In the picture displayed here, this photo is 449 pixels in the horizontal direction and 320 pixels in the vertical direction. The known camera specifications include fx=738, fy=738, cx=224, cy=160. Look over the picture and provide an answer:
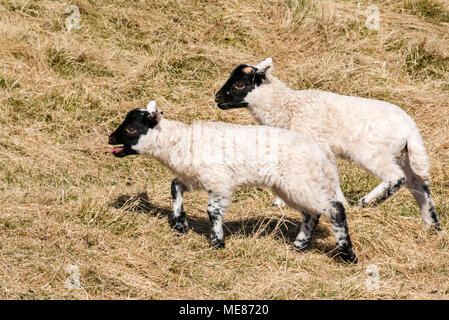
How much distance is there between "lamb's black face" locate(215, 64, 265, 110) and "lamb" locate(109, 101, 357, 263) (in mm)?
1221

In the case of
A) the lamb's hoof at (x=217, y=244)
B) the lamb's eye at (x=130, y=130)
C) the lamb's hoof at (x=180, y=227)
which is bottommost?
the lamb's hoof at (x=180, y=227)

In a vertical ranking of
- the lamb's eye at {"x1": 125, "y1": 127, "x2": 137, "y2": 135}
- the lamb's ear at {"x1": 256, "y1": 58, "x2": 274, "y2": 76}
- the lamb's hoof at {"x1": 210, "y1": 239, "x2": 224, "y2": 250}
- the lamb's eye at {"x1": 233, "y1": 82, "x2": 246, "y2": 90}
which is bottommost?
the lamb's hoof at {"x1": 210, "y1": 239, "x2": 224, "y2": 250}

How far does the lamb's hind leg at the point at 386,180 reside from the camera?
24.8 feet

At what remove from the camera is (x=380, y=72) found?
10.9 m

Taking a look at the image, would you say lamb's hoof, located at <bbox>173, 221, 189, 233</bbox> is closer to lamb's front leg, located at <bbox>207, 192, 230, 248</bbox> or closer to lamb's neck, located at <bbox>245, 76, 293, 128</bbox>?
lamb's front leg, located at <bbox>207, 192, 230, 248</bbox>

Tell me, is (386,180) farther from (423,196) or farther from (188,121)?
(188,121)

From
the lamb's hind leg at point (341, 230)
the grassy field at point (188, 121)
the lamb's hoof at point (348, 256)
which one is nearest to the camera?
the grassy field at point (188, 121)

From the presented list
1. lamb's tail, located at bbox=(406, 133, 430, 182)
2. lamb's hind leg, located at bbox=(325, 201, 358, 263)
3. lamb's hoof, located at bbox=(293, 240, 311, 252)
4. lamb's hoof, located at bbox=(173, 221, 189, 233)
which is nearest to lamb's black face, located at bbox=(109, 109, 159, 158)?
lamb's hoof, located at bbox=(173, 221, 189, 233)

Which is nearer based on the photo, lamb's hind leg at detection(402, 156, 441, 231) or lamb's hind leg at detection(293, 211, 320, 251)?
lamb's hind leg at detection(293, 211, 320, 251)

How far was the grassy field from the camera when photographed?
6.26 m

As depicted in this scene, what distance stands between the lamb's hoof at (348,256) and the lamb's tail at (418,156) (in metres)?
1.36

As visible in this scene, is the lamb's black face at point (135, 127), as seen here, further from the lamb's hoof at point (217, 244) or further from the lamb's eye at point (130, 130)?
the lamb's hoof at point (217, 244)

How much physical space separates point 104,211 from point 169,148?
2.88ft

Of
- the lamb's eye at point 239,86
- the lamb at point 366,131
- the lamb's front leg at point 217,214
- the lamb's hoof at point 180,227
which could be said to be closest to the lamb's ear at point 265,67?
the lamb at point 366,131
